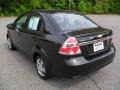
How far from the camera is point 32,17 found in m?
5.08

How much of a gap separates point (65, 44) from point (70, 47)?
0.11m

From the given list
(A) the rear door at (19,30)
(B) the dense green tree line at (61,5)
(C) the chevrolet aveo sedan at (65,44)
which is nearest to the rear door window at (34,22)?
(C) the chevrolet aveo sedan at (65,44)

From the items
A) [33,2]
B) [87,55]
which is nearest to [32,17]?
[87,55]

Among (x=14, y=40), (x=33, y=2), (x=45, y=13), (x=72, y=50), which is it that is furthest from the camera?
(x=33, y=2)

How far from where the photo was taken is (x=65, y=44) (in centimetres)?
376

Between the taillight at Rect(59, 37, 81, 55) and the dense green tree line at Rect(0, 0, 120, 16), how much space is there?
1475 centimetres

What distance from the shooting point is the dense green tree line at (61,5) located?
58.4 feet

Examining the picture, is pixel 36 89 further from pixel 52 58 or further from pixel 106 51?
pixel 106 51

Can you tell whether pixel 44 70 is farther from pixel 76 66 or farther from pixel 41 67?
pixel 76 66

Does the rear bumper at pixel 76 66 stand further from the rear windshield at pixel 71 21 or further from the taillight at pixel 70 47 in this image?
the rear windshield at pixel 71 21

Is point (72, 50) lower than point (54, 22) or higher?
lower

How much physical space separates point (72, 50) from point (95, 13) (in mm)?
15970

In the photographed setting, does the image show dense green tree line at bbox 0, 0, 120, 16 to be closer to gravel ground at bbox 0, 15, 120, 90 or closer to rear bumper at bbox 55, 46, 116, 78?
gravel ground at bbox 0, 15, 120, 90

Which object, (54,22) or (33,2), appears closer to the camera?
(54,22)
